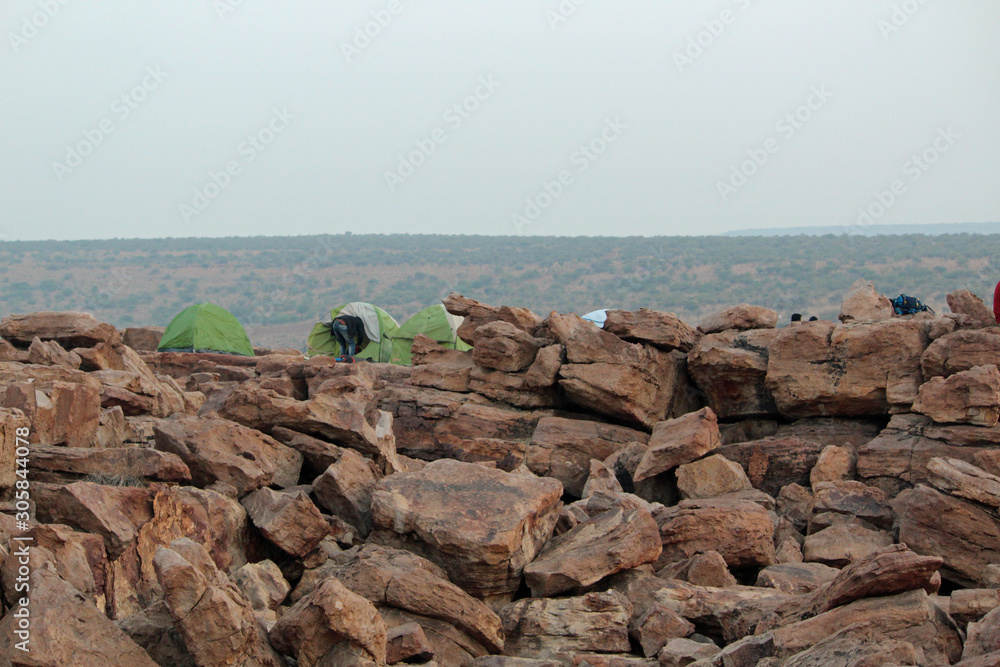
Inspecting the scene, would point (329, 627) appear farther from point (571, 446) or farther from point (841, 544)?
point (571, 446)

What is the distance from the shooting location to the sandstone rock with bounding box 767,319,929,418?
12719 mm

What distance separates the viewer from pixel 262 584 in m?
7.43

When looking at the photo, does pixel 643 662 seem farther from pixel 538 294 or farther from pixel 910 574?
pixel 538 294

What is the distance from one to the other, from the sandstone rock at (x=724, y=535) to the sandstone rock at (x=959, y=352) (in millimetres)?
4552

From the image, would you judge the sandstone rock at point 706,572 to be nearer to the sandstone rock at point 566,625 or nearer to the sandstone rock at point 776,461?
the sandstone rock at point 566,625

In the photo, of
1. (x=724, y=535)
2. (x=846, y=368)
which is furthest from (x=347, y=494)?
(x=846, y=368)

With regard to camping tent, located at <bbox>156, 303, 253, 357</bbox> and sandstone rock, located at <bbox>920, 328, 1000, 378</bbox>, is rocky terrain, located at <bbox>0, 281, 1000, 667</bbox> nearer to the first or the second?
sandstone rock, located at <bbox>920, 328, 1000, 378</bbox>

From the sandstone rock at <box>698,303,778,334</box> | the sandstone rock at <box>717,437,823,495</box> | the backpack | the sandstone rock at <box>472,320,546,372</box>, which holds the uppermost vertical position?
the backpack

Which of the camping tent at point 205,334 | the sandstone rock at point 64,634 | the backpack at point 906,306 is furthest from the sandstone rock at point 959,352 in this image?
the camping tent at point 205,334

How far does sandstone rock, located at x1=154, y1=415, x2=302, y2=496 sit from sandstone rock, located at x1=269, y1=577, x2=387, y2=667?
270 cm

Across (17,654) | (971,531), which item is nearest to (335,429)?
(17,654)

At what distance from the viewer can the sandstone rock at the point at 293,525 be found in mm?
7945

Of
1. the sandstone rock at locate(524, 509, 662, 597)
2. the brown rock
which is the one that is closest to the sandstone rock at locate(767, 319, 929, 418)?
the sandstone rock at locate(524, 509, 662, 597)

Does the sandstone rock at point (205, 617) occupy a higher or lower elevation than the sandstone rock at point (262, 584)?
higher
